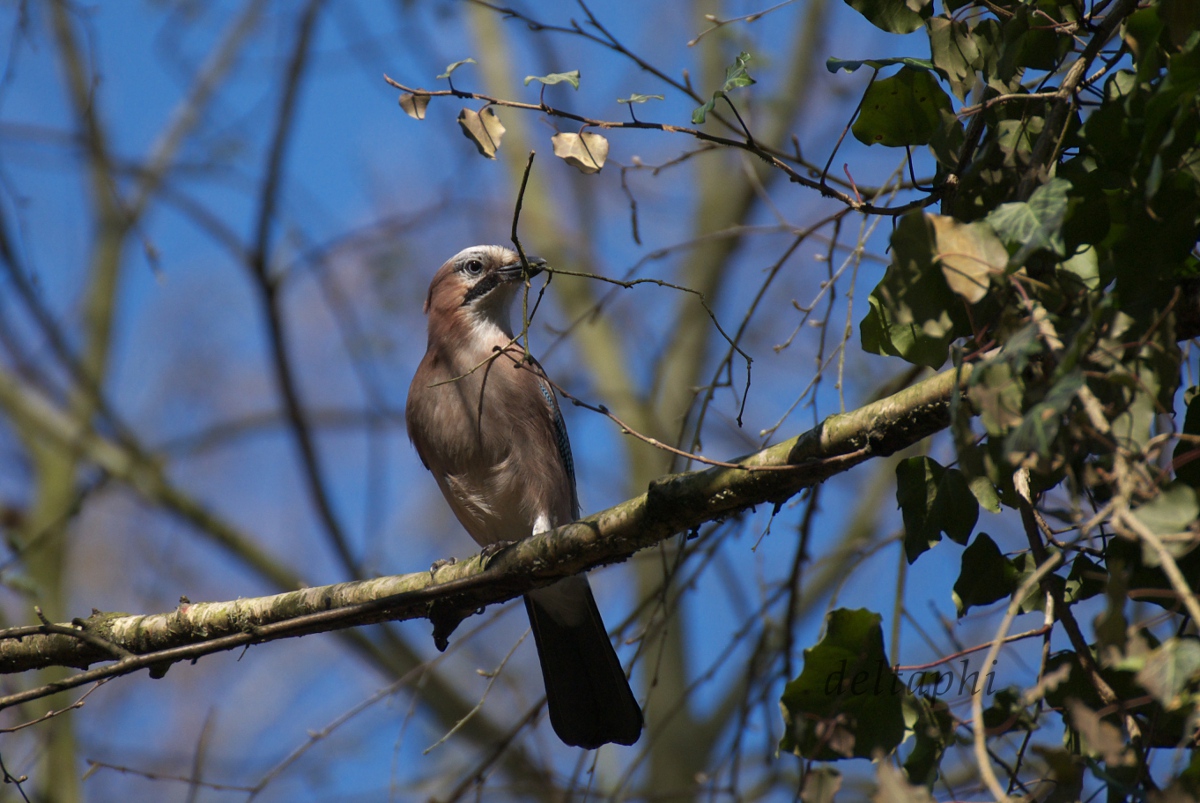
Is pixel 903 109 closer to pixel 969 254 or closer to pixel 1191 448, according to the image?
pixel 969 254

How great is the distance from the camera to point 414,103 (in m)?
2.78

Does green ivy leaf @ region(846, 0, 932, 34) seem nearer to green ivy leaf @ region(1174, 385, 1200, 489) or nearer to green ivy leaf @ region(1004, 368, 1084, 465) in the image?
green ivy leaf @ region(1174, 385, 1200, 489)

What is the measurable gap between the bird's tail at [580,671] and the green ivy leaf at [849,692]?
2.31 metres

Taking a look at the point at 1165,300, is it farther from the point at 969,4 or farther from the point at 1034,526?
the point at 969,4

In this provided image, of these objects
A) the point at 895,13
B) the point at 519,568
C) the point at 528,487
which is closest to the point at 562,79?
the point at 895,13

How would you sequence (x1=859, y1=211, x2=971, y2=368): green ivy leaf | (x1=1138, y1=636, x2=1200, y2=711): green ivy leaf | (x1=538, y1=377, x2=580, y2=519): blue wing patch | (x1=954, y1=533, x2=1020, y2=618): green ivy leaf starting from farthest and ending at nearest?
1. (x1=538, y1=377, x2=580, y2=519): blue wing patch
2. (x1=954, y1=533, x2=1020, y2=618): green ivy leaf
3. (x1=859, y1=211, x2=971, y2=368): green ivy leaf
4. (x1=1138, y1=636, x2=1200, y2=711): green ivy leaf

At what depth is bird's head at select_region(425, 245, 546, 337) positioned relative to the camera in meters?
5.70

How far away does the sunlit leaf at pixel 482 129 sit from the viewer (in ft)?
8.93

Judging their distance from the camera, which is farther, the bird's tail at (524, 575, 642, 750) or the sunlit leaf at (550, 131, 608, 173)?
the bird's tail at (524, 575, 642, 750)

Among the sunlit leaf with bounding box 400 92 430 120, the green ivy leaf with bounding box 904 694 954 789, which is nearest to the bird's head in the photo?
the sunlit leaf with bounding box 400 92 430 120

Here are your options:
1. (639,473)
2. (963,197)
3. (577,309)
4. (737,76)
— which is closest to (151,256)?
(737,76)

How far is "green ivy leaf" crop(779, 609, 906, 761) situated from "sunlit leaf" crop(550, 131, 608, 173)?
133 cm

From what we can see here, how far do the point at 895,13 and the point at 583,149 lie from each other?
33.8 inches

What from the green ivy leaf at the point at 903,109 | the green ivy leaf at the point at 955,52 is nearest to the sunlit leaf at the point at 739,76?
the green ivy leaf at the point at 903,109
